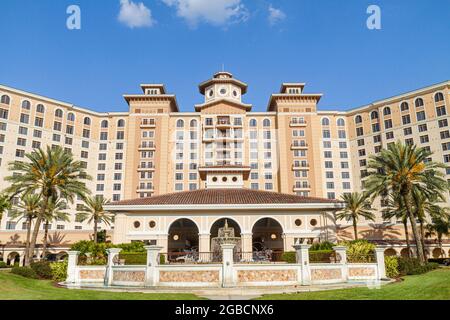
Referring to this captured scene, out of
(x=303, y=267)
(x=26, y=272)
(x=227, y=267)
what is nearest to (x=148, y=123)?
(x=26, y=272)

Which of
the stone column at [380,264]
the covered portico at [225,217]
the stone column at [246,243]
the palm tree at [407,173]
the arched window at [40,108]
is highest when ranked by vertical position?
the arched window at [40,108]

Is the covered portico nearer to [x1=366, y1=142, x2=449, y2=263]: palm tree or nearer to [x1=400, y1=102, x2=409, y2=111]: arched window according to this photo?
[x1=366, y1=142, x2=449, y2=263]: palm tree

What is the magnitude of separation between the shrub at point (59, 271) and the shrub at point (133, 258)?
413 centimetres

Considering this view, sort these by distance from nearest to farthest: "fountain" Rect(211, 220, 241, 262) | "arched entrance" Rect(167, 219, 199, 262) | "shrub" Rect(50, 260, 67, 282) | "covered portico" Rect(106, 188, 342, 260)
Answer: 1. "shrub" Rect(50, 260, 67, 282)
2. "fountain" Rect(211, 220, 241, 262)
3. "covered portico" Rect(106, 188, 342, 260)
4. "arched entrance" Rect(167, 219, 199, 262)

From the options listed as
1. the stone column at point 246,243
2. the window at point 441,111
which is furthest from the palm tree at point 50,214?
the window at point 441,111

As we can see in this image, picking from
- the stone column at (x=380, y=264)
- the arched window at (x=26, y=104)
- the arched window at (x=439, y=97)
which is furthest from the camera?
the arched window at (x=26, y=104)

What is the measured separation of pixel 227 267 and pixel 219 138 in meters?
65.8

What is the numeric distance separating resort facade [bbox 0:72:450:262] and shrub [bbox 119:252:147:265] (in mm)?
48366

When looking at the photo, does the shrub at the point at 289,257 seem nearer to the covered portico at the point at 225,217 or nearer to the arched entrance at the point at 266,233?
the covered portico at the point at 225,217

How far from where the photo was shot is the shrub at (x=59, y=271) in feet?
84.7

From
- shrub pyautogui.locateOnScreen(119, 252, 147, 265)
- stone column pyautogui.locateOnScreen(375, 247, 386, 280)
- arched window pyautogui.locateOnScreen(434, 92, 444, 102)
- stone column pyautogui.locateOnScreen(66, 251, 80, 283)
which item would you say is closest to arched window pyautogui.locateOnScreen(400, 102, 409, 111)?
arched window pyautogui.locateOnScreen(434, 92, 444, 102)

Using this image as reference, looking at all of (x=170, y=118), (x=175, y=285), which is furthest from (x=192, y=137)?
(x=175, y=285)

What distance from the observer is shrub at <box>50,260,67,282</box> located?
25812 millimetres
